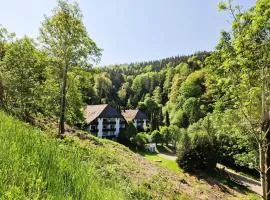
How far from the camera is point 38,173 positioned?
4.00 meters

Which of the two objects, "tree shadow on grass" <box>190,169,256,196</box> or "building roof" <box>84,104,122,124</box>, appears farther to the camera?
"building roof" <box>84,104,122,124</box>

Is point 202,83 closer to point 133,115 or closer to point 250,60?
point 250,60

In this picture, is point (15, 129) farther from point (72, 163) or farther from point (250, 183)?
point (250, 183)

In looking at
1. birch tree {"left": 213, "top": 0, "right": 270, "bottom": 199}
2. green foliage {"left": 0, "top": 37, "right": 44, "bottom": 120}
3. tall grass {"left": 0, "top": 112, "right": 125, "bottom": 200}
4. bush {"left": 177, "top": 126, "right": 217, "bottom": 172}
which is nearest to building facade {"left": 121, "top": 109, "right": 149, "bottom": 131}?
bush {"left": 177, "top": 126, "right": 217, "bottom": 172}

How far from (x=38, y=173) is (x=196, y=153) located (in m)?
34.8

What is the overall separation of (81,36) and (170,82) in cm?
9317

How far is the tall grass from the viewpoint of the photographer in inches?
139

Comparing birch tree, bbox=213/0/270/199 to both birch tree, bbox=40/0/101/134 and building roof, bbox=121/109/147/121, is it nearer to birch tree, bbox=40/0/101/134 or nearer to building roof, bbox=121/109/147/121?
birch tree, bbox=40/0/101/134

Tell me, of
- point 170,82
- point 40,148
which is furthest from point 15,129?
point 170,82

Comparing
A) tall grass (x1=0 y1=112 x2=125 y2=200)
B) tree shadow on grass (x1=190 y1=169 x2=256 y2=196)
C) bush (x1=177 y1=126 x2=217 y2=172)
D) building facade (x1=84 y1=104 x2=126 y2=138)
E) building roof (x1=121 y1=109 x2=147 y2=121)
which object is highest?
building roof (x1=121 y1=109 x2=147 y2=121)

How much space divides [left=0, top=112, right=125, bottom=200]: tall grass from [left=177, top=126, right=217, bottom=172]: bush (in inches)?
1308

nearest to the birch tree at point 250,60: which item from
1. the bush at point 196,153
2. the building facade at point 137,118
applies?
the bush at point 196,153

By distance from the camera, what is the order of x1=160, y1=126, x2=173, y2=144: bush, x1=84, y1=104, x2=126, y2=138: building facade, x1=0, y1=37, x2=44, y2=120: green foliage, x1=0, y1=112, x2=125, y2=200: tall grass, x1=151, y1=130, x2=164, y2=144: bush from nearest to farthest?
x1=0, y1=112, x2=125, y2=200: tall grass < x1=0, y1=37, x2=44, y2=120: green foliage < x1=151, y1=130, x2=164, y2=144: bush < x1=84, y1=104, x2=126, y2=138: building facade < x1=160, y1=126, x2=173, y2=144: bush

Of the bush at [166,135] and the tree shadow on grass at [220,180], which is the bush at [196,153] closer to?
the tree shadow on grass at [220,180]
